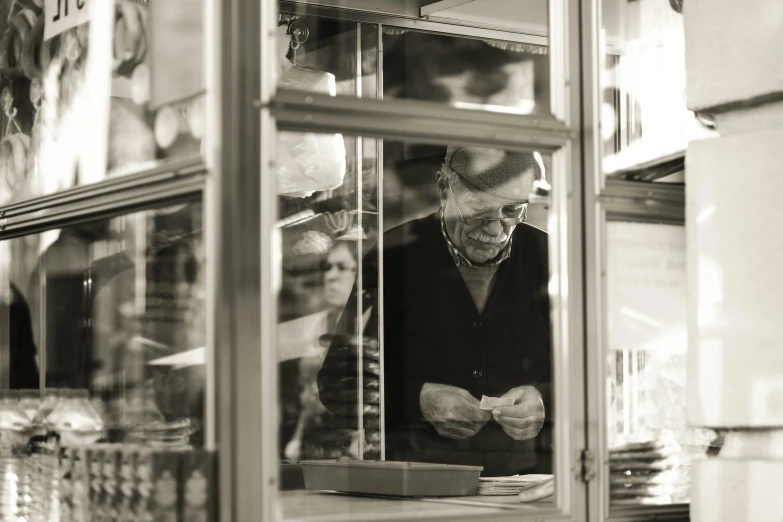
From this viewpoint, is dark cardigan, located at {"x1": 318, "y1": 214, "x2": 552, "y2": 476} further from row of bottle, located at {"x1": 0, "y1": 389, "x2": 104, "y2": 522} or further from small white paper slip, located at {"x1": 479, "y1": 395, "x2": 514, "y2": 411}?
row of bottle, located at {"x1": 0, "y1": 389, "x2": 104, "y2": 522}

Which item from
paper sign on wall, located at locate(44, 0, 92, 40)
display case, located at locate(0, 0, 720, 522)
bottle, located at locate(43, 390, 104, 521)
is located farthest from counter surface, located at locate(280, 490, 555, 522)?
paper sign on wall, located at locate(44, 0, 92, 40)

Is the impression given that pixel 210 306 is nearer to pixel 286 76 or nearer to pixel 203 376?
pixel 203 376

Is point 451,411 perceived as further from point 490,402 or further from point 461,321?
point 461,321

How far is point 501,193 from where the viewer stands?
13.0 feet

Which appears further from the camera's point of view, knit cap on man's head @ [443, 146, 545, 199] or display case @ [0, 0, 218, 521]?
knit cap on man's head @ [443, 146, 545, 199]

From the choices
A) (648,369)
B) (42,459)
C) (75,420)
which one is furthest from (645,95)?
(42,459)

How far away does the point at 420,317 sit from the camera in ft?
13.9

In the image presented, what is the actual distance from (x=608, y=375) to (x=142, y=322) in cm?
110

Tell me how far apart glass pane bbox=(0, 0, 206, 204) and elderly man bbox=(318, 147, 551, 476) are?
89 cm

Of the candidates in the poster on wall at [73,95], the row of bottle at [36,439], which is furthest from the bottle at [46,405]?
the poster on wall at [73,95]

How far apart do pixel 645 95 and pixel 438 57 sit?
2.94 feet

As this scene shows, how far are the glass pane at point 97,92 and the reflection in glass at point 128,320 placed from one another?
146 millimetres

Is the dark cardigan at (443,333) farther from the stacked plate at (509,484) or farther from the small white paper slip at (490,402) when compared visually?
the stacked plate at (509,484)

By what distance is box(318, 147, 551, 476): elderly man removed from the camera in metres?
3.76
